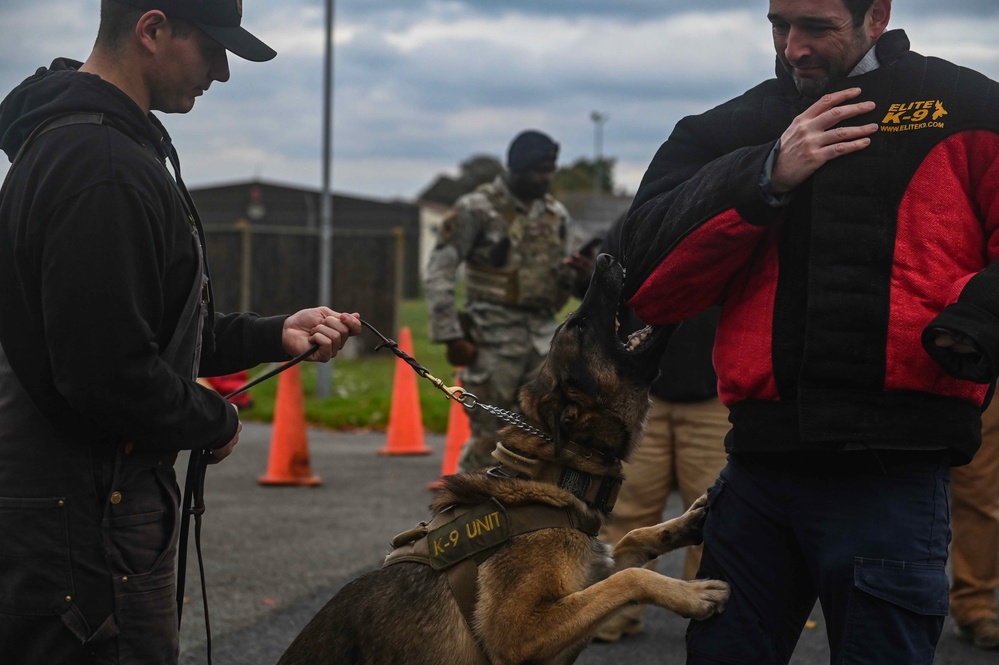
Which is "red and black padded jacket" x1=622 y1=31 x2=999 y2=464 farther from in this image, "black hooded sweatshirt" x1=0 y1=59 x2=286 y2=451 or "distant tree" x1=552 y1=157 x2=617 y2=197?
"distant tree" x1=552 y1=157 x2=617 y2=197

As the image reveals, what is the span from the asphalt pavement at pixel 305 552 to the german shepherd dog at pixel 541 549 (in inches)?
77.0

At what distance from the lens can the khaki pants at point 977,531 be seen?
5.38m

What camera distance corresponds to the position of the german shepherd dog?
2.96m

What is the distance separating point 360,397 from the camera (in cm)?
1425

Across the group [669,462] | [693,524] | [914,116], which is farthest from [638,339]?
[669,462]

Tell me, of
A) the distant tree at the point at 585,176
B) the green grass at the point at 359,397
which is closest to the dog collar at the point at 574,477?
the green grass at the point at 359,397

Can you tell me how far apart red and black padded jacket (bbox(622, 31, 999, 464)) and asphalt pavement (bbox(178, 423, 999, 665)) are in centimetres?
285

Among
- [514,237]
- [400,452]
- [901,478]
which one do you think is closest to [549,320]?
[514,237]

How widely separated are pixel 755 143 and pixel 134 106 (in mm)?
1516

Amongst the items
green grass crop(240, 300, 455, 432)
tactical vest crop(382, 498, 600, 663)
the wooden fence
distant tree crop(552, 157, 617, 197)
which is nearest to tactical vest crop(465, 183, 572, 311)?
green grass crop(240, 300, 455, 432)

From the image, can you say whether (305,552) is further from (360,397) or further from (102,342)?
(360,397)

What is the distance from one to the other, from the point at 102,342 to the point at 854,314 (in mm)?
1639

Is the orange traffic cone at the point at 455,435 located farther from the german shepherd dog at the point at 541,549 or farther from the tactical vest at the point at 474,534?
the tactical vest at the point at 474,534

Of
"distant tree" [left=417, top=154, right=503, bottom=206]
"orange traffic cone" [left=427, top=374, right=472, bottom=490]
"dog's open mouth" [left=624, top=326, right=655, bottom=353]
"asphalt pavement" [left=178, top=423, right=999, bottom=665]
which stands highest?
"distant tree" [left=417, top=154, right=503, bottom=206]
